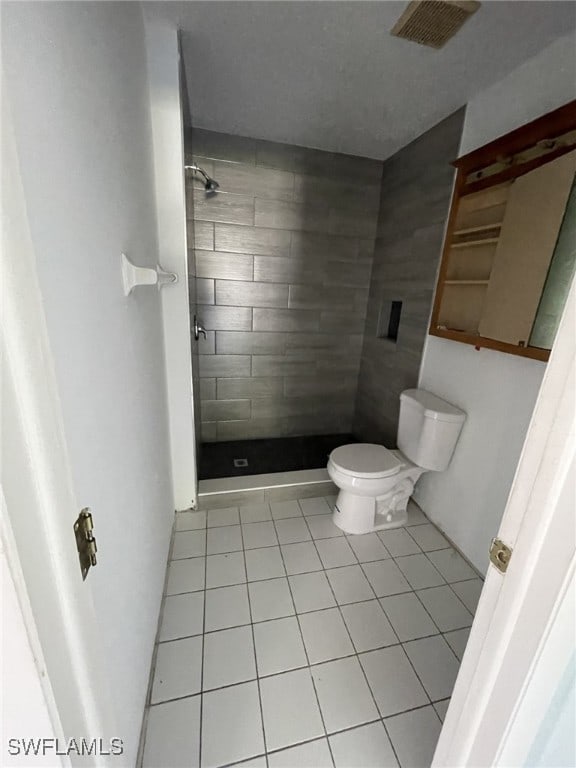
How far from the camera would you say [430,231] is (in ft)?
6.31

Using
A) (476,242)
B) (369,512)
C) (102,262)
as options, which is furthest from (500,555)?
(476,242)

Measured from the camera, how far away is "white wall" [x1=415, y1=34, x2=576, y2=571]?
132 centimetres

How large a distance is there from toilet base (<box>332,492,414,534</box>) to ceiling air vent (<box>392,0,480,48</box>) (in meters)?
2.10

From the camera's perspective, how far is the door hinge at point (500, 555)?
56 centimetres

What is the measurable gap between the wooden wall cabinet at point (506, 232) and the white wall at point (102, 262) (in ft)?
4.92

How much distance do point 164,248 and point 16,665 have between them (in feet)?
5.12

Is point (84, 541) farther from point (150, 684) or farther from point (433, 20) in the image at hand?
point (433, 20)

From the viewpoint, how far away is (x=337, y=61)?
1.44m

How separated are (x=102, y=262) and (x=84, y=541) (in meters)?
0.59

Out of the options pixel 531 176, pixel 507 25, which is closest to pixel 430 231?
pixel 531 176

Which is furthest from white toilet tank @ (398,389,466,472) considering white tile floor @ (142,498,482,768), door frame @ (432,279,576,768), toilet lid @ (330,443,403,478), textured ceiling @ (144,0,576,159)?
textured ceiling @ (144,0,576,159)

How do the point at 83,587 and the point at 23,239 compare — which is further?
the point at 83,587

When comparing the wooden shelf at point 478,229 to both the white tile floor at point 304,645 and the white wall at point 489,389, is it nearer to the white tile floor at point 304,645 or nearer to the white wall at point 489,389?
the white wall at point 489,389

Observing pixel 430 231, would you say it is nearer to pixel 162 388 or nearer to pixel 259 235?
pixel 259 235
